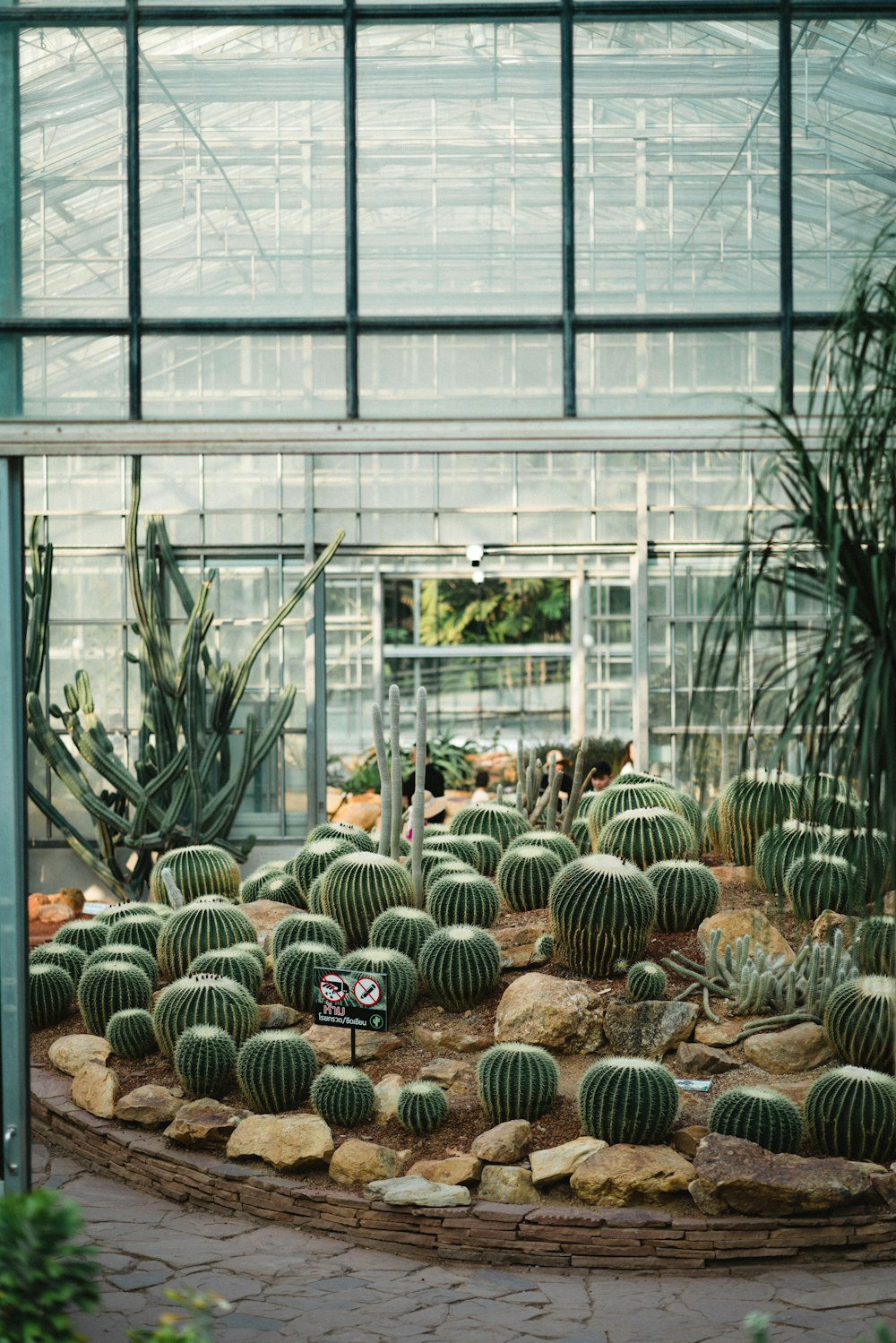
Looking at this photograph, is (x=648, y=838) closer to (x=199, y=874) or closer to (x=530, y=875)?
(x=530, y=875)

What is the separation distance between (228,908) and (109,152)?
14.8 ft

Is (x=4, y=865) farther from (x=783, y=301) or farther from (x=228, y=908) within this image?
(x=228, y=908)

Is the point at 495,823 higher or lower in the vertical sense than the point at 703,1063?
higher

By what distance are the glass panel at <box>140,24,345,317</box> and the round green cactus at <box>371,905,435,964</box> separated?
3896mm

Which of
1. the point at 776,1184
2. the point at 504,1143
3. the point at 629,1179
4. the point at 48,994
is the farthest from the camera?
the point at 48,994

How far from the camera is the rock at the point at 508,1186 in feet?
16.0

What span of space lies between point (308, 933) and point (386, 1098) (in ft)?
3.82

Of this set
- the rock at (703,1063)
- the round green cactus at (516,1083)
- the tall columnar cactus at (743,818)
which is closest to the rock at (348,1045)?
the round green cactus at (516,1083)

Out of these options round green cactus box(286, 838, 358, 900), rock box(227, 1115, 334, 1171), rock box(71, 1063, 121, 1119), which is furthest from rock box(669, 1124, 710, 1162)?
round green cactus box(286, 838, 358, 900)

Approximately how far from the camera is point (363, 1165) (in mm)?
5109

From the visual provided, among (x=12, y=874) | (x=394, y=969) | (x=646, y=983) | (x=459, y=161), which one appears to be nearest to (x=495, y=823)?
(x=394, y=969)

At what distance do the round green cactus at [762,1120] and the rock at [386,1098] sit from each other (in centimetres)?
134

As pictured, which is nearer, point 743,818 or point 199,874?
point 743,818

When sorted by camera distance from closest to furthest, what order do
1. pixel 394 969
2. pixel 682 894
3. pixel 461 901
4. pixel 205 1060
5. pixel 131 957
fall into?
pixel 205 1060
pixel 394 969
pixel 682 894
pixel 461 901
pixel 131 957
